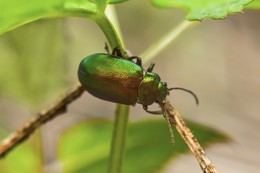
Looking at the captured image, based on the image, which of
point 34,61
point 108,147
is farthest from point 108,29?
point 34,61

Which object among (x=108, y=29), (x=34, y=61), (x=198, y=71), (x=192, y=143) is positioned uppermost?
(x=198, y=71)

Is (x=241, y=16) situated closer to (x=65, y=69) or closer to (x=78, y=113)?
(x=78, y=113)

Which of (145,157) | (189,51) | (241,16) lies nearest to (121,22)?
(189,51)

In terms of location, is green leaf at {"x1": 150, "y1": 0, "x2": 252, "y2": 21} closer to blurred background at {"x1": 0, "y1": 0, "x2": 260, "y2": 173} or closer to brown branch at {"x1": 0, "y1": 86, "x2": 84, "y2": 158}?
brown branch at {"x1": 0, "y1": 86, "x2": 84, "y2": 158}

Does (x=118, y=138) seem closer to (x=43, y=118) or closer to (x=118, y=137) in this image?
(x=118, y=137)

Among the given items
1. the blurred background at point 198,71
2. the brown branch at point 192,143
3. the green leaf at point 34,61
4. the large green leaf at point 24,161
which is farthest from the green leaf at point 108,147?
the blurred background at point 198,71

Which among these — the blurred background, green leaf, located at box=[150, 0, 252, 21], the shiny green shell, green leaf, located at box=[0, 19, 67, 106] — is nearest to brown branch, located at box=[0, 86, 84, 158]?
the shiny green shell

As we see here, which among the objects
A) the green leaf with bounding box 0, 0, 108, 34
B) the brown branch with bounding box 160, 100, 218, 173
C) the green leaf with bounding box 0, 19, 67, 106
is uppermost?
the green leaf with bounding box 0, 19, 67, 106

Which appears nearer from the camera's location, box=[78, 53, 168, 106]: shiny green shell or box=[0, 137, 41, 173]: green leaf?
box=[78, 53, 168, 106]: shiny green shell
